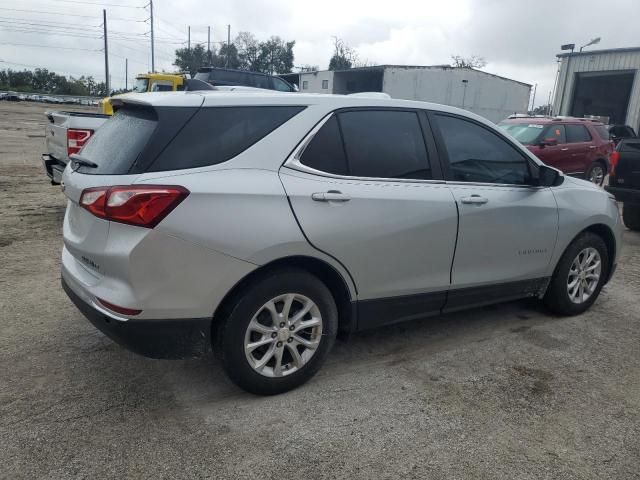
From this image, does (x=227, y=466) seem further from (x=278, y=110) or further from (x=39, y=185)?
(x=39, y=185)

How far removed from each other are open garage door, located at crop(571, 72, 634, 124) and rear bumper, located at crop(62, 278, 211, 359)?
94.8 feet

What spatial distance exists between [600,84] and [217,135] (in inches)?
1345

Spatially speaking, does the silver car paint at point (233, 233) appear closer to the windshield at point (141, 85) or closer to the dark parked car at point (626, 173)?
the dark parked car at point (626, 173)

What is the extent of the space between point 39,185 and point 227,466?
917cm

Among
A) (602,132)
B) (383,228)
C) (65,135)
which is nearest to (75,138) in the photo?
(65,135)

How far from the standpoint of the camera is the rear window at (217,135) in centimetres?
278

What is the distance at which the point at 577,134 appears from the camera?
12.6 metres

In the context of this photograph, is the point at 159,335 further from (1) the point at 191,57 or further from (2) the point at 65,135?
(1) the point at 191,57

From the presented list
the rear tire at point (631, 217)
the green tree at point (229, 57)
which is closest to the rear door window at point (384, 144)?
the rear tire at point (631, 217)

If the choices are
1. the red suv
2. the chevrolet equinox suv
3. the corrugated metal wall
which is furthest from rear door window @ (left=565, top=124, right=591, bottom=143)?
the corrugated metal wall

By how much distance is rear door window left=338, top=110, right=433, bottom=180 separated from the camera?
333 cm

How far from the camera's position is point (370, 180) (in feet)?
10.9

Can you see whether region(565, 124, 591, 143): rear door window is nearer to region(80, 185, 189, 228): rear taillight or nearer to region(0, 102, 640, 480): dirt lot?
region(0, 102, 640, 480): dirt lot

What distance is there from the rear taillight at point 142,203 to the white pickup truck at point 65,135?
13.2ft
